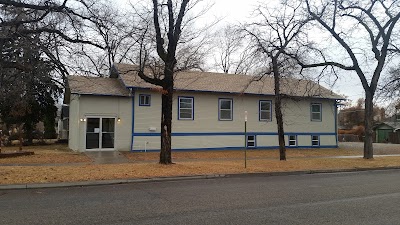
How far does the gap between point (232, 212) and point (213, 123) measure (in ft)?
58.7

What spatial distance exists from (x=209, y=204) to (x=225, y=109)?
17.8m

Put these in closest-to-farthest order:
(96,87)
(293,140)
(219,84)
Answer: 1. (96,87)
2. (219,84)
3. (293,140)

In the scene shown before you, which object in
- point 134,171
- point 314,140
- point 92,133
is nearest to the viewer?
point 134,171

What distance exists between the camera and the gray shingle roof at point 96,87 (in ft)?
71.1

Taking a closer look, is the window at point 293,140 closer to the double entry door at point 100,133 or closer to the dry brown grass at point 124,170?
the dry brown grass at point 124,170

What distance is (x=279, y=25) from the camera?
18.3 m

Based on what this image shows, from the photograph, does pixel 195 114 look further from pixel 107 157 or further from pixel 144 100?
pixel 107 157

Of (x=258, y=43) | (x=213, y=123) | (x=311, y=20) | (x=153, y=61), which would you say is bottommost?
(x=213, y=123)

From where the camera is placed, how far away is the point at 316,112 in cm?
2927

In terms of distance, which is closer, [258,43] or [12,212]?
[12,212]

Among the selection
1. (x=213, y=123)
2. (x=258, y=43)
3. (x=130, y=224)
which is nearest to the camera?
(x=130, y=224)

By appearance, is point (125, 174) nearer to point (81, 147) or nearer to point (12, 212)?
point (12, 212)

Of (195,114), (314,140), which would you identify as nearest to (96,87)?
(195,114)

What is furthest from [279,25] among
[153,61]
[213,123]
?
[213,123]
